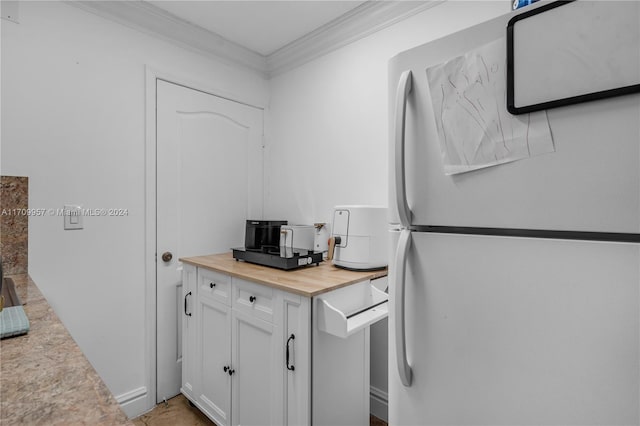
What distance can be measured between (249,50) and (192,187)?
1151mm

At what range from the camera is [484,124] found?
0.73m

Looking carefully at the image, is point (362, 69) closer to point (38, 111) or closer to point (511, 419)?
point (38, 111)

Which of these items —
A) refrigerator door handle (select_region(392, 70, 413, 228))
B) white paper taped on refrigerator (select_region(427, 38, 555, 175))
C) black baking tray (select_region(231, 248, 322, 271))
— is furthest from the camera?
black baking tray (select_region(231, 248, 322, 271))

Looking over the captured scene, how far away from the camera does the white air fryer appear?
1654mm

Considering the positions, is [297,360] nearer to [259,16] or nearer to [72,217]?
[72,217]

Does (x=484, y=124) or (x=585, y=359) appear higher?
(x=484, y=124)

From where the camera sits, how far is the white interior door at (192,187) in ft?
6.70

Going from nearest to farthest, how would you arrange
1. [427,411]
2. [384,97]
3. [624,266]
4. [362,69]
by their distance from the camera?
[624,266]
[427,411]
[384,97]
[362,69]

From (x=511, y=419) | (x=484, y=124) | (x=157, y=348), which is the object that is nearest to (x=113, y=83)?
(x=157, y=348)

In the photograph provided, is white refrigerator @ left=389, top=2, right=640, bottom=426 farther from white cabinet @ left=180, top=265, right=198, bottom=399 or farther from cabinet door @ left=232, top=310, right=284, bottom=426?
white cabinet @ left=180, top=265, right=198, bottom=399

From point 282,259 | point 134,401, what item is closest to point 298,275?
point 282,259

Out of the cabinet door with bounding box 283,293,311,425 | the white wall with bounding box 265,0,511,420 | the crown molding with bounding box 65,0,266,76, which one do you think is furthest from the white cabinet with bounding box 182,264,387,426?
the crown molding with bounding box 65,0,266,76

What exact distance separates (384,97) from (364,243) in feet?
2.98

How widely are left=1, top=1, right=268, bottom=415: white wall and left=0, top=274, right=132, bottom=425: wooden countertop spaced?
1.00 meters
